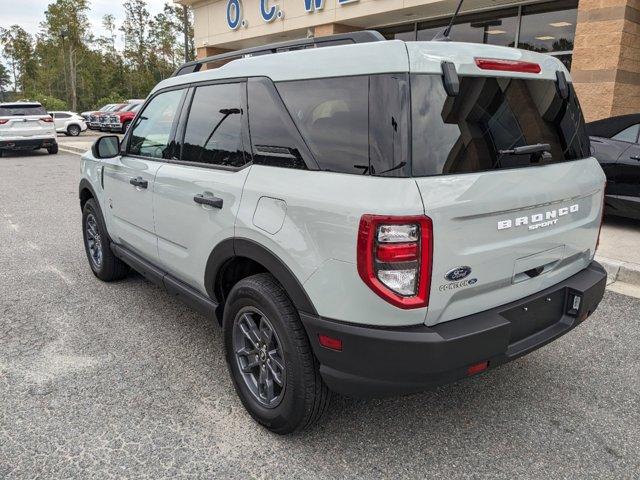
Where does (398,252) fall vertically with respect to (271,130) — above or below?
below

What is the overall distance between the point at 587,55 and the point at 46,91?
5905cm

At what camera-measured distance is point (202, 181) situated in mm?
2920

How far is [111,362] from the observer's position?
11.0 ft

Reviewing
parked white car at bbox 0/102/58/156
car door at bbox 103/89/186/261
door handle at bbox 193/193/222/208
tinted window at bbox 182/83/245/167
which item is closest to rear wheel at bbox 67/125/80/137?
parked white car at bbox 0/102/58/156

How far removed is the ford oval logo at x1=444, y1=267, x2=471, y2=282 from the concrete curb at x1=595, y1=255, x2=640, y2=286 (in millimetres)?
3400

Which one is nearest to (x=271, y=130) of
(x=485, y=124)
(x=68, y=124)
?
(x=485, y=124)

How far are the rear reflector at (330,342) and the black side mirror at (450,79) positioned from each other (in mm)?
1125

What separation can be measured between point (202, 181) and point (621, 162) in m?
5.37

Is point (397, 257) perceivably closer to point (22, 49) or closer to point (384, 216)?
point (384, 216)

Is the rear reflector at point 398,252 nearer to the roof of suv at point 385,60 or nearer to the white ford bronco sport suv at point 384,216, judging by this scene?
the white ford bronco sport suv at point 384,216

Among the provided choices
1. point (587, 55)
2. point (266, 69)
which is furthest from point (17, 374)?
point (587, 55)

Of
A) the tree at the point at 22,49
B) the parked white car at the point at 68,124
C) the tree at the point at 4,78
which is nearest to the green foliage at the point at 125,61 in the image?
the tree at the point at 22,49

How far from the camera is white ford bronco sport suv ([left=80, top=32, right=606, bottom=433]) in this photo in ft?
6.79

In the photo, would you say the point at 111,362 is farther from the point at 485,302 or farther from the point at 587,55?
the point at 587,55
